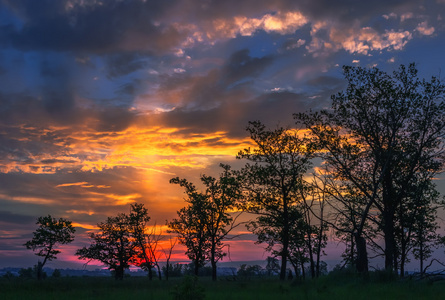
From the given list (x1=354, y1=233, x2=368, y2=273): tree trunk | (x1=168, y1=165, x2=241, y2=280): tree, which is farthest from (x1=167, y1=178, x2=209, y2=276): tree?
(x1=354, y1=233, x2=368, y2=273): tree trunk


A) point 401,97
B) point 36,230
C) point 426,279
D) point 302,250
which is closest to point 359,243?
point 426,279

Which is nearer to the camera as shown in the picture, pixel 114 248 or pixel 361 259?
pixel 361 259

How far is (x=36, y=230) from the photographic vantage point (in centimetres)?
6875

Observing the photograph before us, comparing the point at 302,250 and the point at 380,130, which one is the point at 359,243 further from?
the point at 302,250

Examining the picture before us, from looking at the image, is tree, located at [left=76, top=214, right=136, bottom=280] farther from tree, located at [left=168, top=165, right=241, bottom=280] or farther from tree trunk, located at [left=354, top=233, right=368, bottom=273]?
tree trunk, located at [left=354, top=233, right=368, bottom=273]

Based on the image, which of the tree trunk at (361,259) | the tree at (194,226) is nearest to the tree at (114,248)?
the tree at (194,226)

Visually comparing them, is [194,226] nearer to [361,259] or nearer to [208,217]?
[208,217]

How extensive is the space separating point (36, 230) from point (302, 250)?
46.3 m

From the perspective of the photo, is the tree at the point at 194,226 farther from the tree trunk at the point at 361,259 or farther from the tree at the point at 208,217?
the tree trunk at the point at 361,259

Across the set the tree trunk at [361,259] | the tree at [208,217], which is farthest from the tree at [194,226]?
the tree trunk at [361,259]

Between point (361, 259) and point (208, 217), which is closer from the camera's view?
point (361, 259)

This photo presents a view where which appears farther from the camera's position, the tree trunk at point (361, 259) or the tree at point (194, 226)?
the tree at point (194, 226)

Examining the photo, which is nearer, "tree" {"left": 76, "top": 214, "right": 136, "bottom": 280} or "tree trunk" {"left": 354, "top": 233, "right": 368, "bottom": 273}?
"tree trunk" {"left": 354, "top": 233, "right": 368, "bottom": 273}

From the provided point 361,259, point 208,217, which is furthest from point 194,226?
point 361,259
